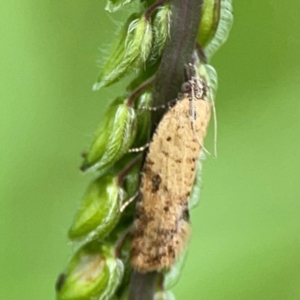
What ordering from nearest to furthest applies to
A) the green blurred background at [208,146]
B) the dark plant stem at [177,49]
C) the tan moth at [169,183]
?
the dark plant stem at [177,49]
the tan moth at [169,183]
the green blurred background at [208,146]

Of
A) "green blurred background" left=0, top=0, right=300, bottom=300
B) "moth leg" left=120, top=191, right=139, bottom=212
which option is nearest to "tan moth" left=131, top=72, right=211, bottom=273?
"moth leg" left=120, top=191, right=139, bottom=212

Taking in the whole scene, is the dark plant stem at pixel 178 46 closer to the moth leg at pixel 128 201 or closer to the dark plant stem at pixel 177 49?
the dark plant stem at pixel 177 49

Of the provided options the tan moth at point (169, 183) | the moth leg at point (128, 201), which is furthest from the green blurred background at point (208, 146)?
the moth leg at point (128, 201)

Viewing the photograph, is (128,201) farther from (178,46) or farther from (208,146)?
(208,146)

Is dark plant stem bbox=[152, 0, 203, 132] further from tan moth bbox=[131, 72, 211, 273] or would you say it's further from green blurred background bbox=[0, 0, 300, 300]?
green blurred background bbox=[0, 0, 300, 300]

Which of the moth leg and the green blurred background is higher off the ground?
the green blurred background

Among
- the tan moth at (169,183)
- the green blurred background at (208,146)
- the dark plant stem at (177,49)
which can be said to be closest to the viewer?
the dark plant stem at (177,49)
